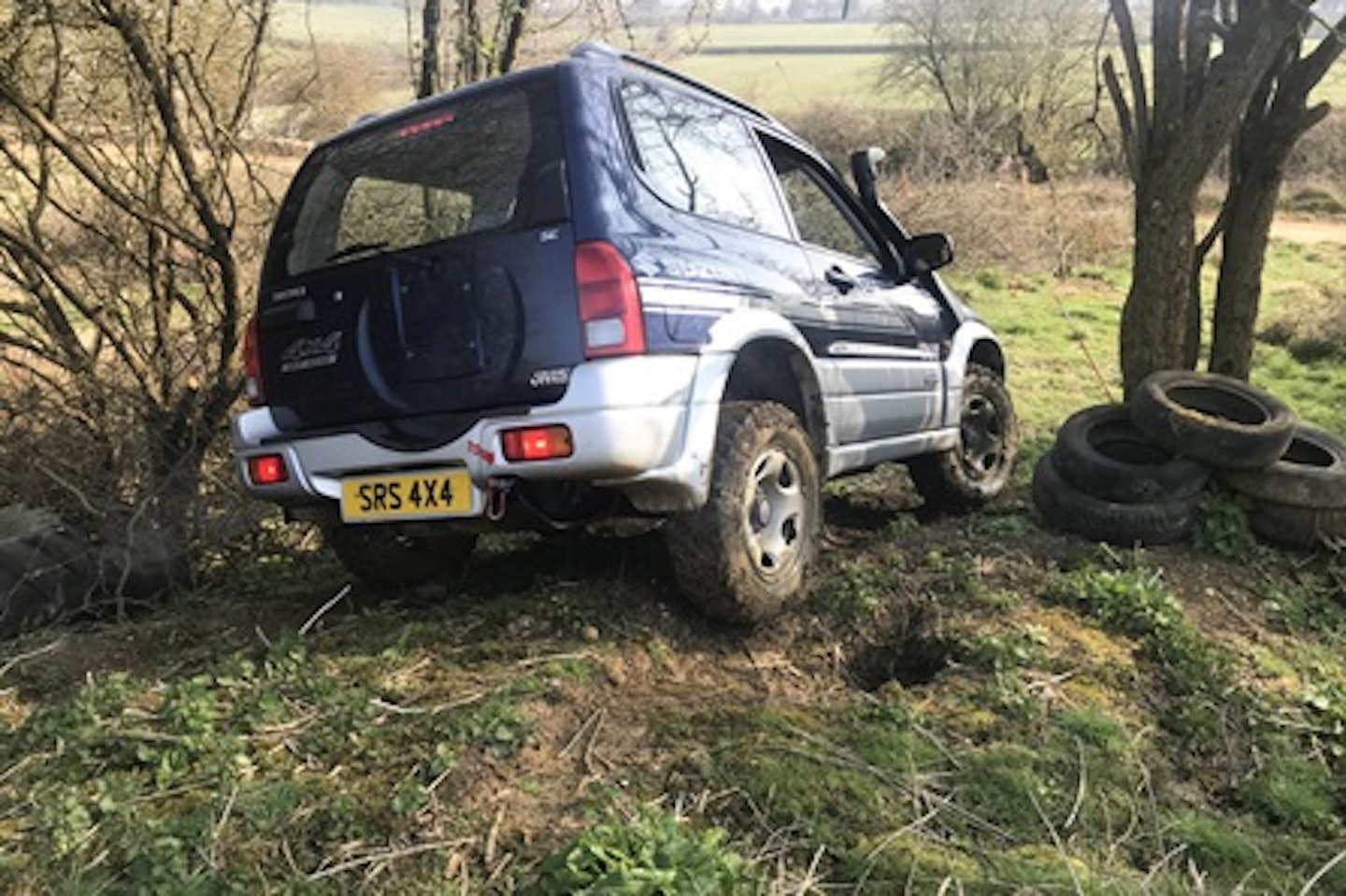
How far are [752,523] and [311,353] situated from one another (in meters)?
1.65

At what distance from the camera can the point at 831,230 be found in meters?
4.73

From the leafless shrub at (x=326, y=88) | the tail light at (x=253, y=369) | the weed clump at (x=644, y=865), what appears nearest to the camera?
the weed clump at (x=644, y=865)

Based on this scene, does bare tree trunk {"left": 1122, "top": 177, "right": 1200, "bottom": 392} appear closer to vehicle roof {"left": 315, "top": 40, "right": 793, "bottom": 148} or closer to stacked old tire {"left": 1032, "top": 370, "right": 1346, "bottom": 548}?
stacked old tire {"left": 1032, "top": 370, "right": 1346, "bottom": 548}

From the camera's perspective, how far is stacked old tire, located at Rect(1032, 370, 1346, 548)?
15.0 ft

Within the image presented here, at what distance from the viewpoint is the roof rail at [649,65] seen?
3453mm

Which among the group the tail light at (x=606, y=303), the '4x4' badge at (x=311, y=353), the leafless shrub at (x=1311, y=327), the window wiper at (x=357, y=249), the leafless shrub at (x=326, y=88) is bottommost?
the leafless shrub at (x=1311, y=327)


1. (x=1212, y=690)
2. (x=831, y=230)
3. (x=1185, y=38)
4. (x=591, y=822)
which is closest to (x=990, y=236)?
(x=1185, y=38)

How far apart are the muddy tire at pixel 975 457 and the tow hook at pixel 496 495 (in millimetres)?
2830

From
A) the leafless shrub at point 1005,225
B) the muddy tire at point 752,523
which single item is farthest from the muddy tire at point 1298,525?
the leafless shrub at point 1005,225

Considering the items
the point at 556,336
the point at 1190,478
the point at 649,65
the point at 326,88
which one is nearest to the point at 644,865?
the point at 556,336

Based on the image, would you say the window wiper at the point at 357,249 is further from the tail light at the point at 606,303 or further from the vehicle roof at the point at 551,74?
the tail light at the point at 606,303

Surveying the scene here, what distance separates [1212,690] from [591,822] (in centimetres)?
219

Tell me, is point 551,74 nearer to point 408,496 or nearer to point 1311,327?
point 408,496

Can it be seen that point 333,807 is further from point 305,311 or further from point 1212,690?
point 1212,690
